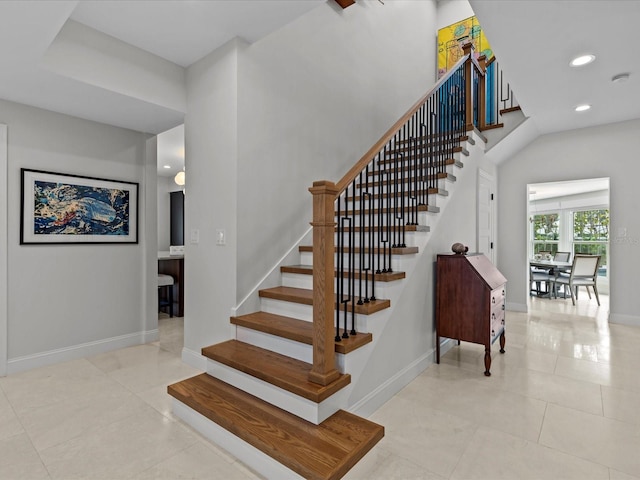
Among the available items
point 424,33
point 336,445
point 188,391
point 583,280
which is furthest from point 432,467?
point 424,33

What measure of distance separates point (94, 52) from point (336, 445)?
10.6 feet

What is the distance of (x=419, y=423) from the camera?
2.21 meters

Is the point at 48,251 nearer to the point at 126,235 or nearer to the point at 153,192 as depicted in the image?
the point at 126,235

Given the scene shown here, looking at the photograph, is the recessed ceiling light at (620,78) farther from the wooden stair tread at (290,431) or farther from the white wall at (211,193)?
the wooden stair tread at (290,431)

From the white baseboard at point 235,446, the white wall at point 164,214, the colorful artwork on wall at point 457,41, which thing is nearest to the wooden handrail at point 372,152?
the white baseboard at point 235,446

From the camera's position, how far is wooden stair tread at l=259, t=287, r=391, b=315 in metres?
2.26

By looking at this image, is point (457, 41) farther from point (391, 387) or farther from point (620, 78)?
point (391, 387)

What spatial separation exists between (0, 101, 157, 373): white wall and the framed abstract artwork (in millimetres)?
62

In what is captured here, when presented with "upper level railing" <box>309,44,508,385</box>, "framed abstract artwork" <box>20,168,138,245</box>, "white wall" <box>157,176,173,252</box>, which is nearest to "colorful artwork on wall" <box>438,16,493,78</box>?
"upper level railing" <box>309,44,508,385</box>

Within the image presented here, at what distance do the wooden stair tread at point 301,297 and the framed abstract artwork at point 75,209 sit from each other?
1880mm

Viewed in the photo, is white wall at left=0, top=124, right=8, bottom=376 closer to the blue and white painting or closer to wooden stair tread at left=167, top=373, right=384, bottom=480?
the blue and white painting

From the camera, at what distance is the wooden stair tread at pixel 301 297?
2.26 metres

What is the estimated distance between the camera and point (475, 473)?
1747 mm

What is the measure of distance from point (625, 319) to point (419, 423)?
428 centimetres
